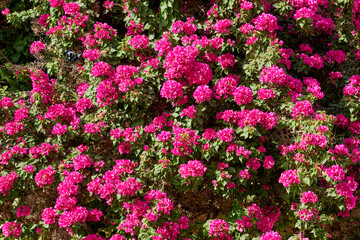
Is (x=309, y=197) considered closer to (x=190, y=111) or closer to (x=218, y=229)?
(x=218, y=229)

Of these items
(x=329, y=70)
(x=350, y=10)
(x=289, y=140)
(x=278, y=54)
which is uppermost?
(x=350, y=10)

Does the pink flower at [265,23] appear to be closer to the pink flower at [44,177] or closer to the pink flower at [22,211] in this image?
the pink flower at [44,177]

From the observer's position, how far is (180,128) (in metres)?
4.19

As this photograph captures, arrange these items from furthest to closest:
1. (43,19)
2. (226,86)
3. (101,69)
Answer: (43,19)
(101,69)
(226,86)

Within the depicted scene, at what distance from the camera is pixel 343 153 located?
4.14 meters

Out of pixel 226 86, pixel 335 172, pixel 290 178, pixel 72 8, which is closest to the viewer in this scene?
pixel 335 172

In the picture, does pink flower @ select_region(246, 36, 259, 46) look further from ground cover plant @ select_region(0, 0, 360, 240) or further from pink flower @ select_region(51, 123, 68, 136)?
pink flower @ select_region(51, 123, 68, 136)

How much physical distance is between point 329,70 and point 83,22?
2942mm

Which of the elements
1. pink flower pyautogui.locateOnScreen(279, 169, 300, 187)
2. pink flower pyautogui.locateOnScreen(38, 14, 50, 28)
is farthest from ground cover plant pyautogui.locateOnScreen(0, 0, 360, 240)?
pink flower pyautogui.locateOnScreen(38, 14, 50, 28)

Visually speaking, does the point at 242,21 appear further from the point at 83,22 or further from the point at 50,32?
the point at 50,32

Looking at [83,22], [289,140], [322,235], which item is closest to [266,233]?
[322,235]

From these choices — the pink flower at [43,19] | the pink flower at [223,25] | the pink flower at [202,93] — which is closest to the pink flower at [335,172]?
the pink flower at [202,93]

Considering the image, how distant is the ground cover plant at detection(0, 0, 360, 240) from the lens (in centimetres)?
414

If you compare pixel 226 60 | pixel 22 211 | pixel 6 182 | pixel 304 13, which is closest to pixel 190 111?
pixel 226 60
